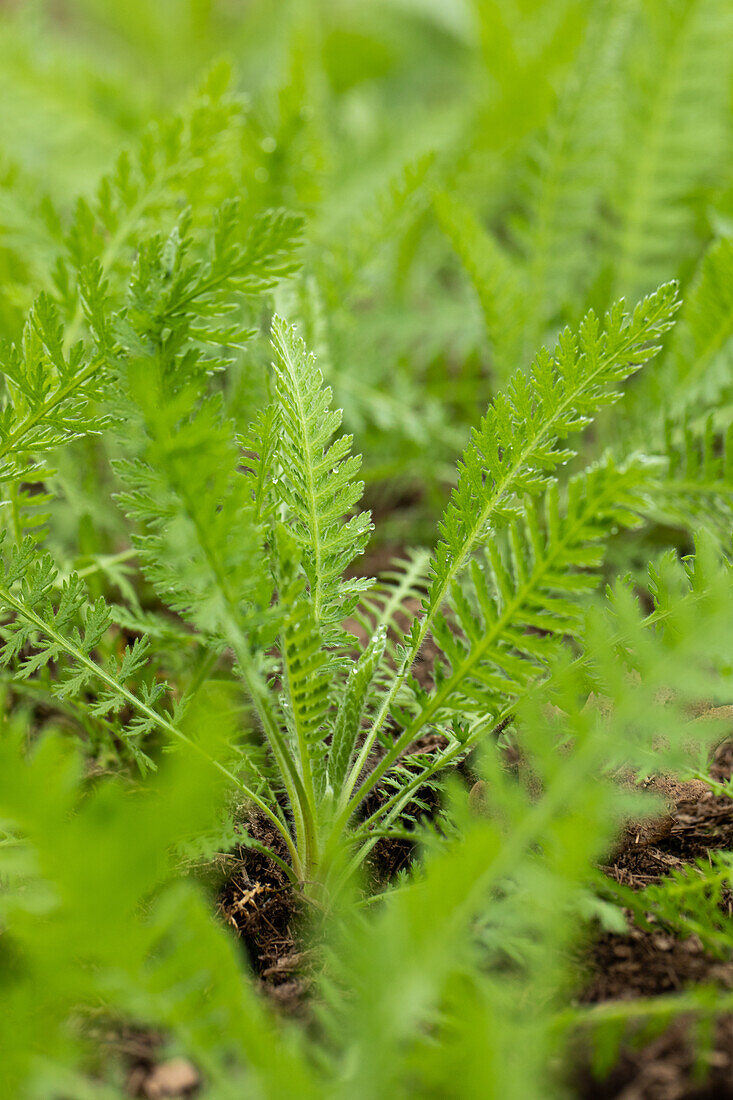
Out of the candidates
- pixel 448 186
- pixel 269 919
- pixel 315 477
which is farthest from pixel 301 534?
pixel 448 186

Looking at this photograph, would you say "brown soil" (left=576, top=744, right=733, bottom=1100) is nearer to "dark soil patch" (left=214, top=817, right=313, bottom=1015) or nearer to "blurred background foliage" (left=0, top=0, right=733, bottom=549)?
"dark soil patch" (left=214, top=817, right=313, bottom=1015)

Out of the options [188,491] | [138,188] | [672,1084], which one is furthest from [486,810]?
[138,188]

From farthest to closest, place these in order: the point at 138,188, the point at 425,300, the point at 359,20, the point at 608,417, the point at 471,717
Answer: the point at 359,20
the point at 425,300
the point at 608,417
the point at 138,188
the point at 471,717

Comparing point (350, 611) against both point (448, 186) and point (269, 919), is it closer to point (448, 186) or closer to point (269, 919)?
point (269, 919)

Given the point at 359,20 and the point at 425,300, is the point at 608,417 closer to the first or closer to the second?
the point at 425,300

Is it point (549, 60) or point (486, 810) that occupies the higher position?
point (549, 60)

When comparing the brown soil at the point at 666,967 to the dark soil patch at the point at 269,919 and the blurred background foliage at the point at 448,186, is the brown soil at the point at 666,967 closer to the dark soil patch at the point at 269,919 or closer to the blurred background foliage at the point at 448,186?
the dark soil patch at the point at 269,919

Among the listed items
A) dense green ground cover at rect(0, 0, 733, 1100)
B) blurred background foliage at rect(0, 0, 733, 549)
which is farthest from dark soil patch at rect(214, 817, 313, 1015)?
blurred background foliage at rect(0, 0, 733, 549)

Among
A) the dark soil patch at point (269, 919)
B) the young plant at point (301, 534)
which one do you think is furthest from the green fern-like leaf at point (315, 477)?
the dark soil patch at point (269, 919)
